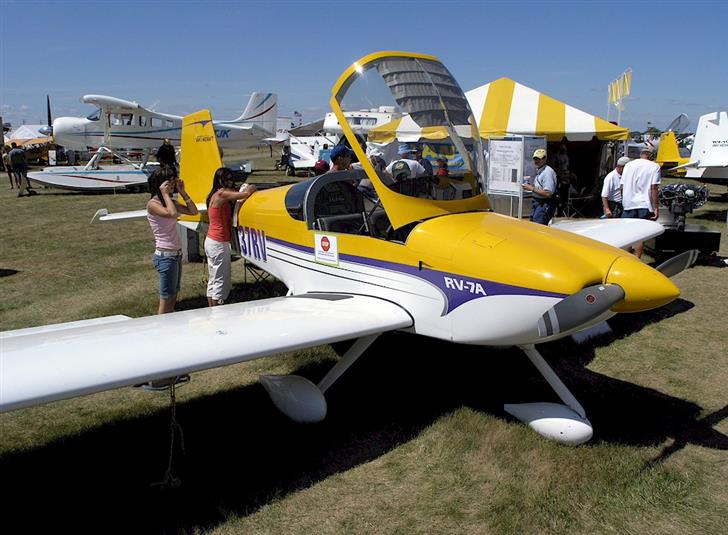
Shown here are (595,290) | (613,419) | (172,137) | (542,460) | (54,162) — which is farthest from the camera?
(54,162)

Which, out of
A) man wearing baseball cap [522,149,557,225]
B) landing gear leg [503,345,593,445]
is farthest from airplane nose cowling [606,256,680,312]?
man wearing baseball cap [522,149,557,225]

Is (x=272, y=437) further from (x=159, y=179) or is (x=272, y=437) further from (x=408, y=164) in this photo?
(x=159, y=179)

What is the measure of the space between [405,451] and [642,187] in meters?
5.06

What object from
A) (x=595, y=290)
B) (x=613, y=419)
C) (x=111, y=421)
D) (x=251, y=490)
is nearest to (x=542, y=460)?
(x=613, y=419)

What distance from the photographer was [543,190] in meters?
7.35

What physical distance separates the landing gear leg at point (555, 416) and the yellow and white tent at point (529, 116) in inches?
343

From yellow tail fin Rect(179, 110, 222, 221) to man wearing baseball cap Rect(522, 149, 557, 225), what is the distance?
157 inches

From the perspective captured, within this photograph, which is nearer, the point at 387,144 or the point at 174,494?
the point at 174,494

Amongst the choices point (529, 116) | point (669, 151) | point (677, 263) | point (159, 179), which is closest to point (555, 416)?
point (677, 263)

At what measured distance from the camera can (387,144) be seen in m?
3.93

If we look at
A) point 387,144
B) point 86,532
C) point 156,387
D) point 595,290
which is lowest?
point 86,532

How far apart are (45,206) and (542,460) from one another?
14410mm

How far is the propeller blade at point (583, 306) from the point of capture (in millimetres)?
2900

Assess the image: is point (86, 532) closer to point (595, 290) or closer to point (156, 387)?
point (156, 387)
